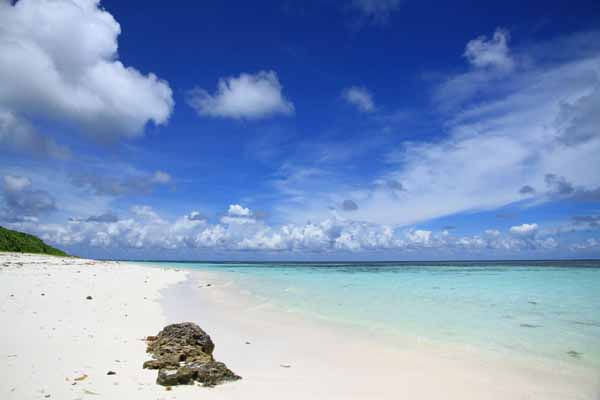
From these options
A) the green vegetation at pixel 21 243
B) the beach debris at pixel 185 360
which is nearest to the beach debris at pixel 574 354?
the beach debris at pixel 185 360

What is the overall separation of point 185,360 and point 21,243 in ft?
171

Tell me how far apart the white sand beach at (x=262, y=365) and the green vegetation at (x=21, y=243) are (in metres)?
43.0

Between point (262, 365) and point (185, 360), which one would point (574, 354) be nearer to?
point (262, 365)

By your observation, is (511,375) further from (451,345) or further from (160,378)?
(160,378)

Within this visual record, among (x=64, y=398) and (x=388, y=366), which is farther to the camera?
(x=388, y=366)

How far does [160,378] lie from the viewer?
4438 millimetres

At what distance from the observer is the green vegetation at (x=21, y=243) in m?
41.8

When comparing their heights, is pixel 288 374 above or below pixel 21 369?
below

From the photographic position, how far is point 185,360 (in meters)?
5.15

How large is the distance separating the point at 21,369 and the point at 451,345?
8.16 m

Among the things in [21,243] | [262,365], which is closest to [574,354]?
[262,365]

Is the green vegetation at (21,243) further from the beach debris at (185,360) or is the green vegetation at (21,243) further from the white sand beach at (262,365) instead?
the beach debris at (185,360)

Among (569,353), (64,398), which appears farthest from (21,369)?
(569,353)

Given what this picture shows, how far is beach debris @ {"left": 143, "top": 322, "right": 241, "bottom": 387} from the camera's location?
14.9ft
